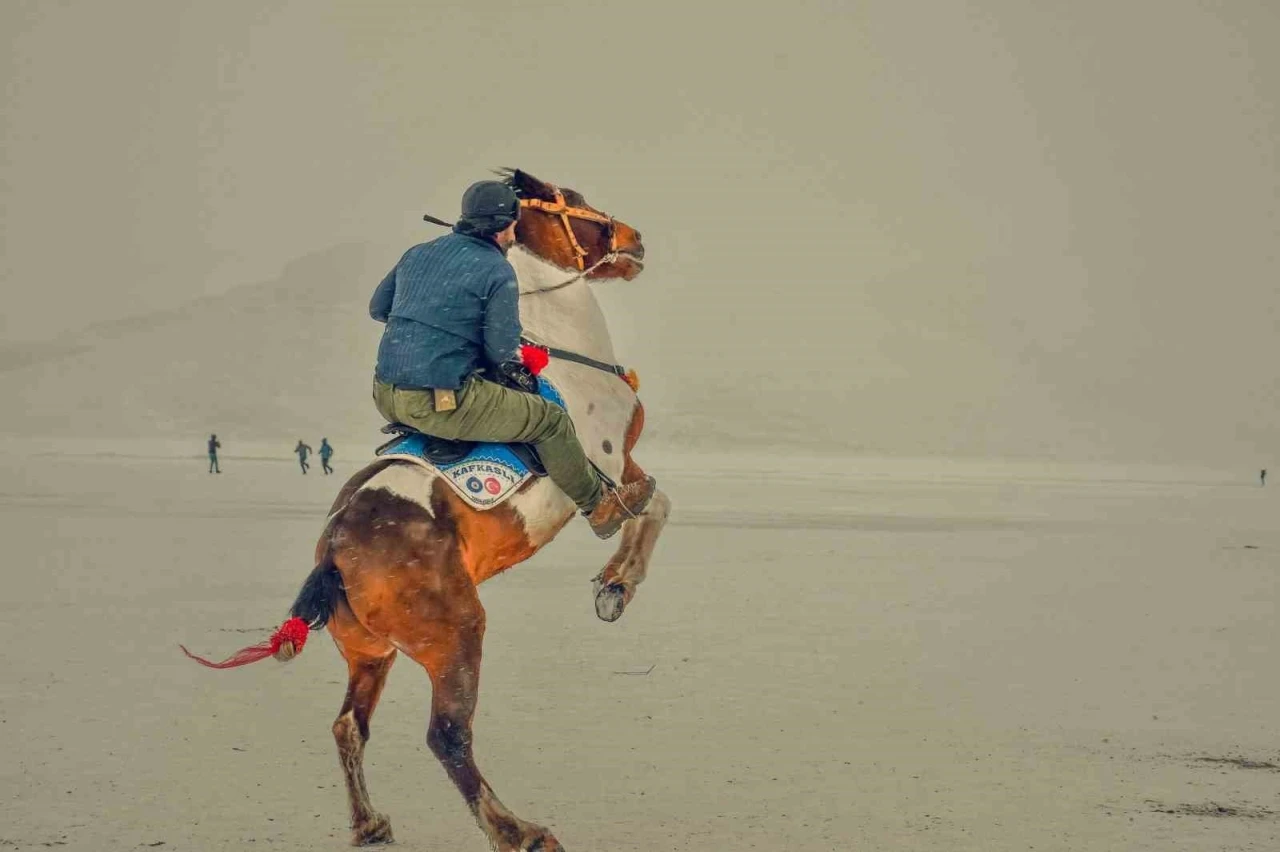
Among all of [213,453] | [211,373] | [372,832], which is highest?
[372,832]

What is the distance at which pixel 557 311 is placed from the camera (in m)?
6.57

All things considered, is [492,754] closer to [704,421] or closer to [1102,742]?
[1102,742]

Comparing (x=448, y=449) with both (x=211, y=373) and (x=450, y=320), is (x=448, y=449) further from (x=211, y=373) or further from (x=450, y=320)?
(x=211, y=373)

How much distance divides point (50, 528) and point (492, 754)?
56.9ft

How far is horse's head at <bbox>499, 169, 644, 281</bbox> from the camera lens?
6.55 metres

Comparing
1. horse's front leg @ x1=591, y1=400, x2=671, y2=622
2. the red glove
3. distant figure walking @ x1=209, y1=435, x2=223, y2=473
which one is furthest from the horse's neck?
distant figure walking @ x1=209, y1=435, x2=223, y2=473

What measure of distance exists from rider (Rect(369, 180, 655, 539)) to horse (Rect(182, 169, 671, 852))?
21 cm

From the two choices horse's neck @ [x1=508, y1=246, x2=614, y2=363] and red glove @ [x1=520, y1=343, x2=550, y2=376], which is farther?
horse's neck @ [x1=508, y1=246, x2=614, y2=363]

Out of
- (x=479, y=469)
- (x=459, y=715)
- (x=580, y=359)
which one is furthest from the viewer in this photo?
(x=580, y=359)

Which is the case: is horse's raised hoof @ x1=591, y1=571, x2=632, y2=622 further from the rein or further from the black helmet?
the black helmet

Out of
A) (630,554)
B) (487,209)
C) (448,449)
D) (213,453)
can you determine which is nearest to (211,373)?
(213,453)

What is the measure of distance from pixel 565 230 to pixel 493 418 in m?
1.17

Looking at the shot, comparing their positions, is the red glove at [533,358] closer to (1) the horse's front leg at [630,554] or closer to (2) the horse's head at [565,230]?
(1) the horse's front leg at [630,554]

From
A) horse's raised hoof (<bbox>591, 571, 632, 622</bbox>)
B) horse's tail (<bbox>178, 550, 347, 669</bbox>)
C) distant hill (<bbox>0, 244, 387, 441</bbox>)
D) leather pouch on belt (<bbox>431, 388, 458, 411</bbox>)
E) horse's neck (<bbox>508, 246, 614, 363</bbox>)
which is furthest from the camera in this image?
distant hill (<bbox>0, 244, 387, 441</bbox>)
